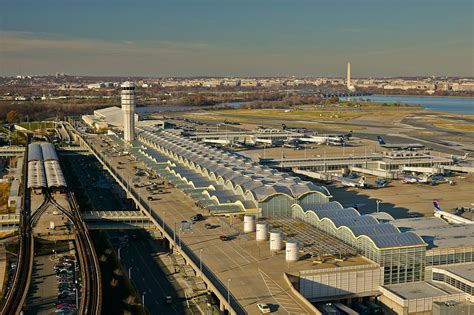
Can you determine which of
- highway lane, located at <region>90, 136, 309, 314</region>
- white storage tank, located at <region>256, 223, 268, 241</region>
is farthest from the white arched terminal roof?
white storage tank, located at <region>256, 223, 268, 241</region>

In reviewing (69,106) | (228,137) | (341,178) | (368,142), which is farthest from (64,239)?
(69,106)

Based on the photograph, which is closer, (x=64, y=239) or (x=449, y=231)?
(x=449, y=231)

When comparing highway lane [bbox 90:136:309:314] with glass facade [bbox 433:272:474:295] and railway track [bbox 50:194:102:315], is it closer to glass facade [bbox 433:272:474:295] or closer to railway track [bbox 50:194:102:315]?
railway track [bbox 50:194:102:315]

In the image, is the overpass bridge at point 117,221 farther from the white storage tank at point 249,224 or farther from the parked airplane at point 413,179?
the parked airplane at point 413,179

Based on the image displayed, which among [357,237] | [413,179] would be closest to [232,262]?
[357,237]

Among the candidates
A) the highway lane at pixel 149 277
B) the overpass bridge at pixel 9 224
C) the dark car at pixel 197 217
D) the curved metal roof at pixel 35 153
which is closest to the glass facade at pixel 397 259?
the highway lane at pixel 149 277

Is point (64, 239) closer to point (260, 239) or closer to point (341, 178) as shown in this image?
point (260, 239)

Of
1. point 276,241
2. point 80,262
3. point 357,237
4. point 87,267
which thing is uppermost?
point 357,237

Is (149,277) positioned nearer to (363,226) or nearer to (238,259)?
(238,259)
